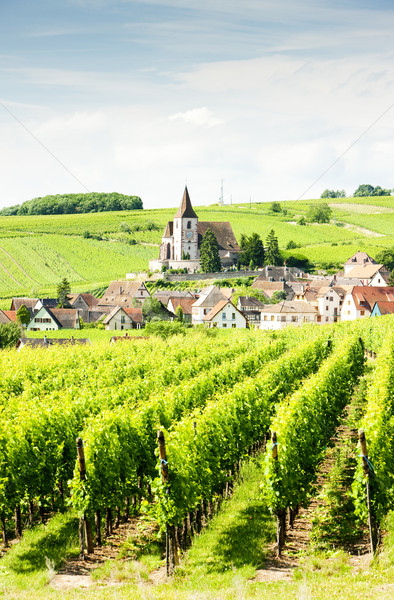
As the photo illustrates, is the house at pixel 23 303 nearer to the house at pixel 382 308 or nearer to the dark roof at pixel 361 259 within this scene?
the house at pixel 382 308

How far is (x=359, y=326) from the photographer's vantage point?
55.3 meters

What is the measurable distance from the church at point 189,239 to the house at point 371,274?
87.8 feet

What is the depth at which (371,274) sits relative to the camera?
10962 centimetres

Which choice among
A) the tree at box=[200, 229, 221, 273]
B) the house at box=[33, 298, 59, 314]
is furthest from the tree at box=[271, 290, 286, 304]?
the house at box=[33, 298, 59, 314]

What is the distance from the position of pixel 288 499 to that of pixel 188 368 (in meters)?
16.0

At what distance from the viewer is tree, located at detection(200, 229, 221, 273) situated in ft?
389

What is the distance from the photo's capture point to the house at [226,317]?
82500mm

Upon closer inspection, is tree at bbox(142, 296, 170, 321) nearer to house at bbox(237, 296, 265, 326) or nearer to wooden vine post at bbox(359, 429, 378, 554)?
house at bbox(237, 296, 265, 326)

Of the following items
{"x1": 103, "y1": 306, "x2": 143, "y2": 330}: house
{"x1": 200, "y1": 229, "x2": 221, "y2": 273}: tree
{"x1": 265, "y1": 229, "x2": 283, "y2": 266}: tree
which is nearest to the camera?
{"x1": 103, "y1": 306, "x2": 143, "y2": 330}: house

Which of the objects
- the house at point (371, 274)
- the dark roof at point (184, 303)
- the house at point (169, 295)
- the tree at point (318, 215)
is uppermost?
the tree at point (318, 215)

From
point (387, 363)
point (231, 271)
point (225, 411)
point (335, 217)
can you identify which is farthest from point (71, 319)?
point (335, 217)

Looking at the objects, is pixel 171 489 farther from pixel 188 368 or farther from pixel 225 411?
pixel 188 368

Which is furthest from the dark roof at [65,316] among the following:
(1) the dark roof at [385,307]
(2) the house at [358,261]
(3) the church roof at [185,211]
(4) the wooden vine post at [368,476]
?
(4) the wooden vine post at [368,476]

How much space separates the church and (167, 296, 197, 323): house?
32656mm
